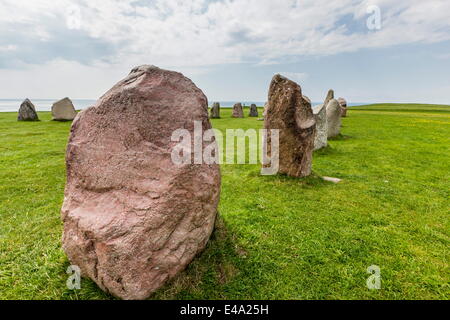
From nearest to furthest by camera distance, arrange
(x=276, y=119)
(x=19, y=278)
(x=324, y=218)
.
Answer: (x=19, y=278) → (x=324, y=218) → (x=276, y=119)

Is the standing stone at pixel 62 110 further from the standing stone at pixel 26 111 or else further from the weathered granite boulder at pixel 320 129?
the weathered granite boulder at pixel 320 129

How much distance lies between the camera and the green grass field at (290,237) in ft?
11.6

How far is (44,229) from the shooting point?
492cm

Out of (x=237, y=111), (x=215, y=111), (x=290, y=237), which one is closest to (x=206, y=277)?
(x=290, y=237)

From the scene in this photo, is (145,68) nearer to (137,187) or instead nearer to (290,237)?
(137,187)

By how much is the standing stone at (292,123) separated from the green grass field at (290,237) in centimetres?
54

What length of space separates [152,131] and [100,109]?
0.79 m

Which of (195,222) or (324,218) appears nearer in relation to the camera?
(195,222)

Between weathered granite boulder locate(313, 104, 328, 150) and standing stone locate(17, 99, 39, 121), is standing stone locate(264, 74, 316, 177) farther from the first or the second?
standing stone locate(17, 99, 39, 121)

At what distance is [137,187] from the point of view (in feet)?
10.6

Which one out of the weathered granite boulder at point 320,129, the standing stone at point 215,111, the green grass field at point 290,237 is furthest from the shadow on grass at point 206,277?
the standing stone at point 215,111
